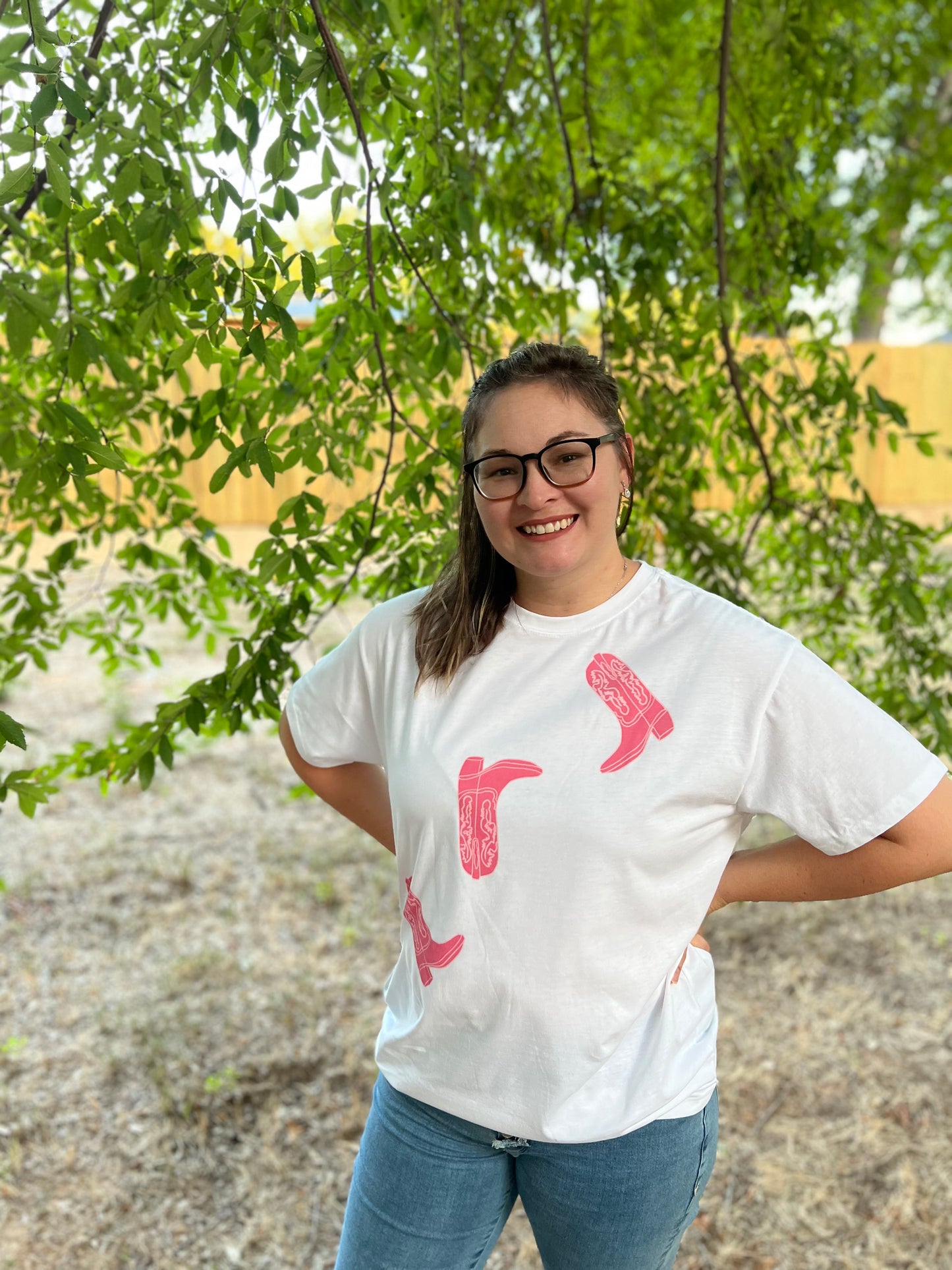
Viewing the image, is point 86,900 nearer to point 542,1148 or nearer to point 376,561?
point 376,561

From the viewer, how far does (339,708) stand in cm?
141

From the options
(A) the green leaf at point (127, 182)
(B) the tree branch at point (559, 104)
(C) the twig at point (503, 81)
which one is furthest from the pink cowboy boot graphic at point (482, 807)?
(C) the twig at point (503, 81)

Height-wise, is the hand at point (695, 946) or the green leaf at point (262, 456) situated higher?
the green leaf at point (262, 456)

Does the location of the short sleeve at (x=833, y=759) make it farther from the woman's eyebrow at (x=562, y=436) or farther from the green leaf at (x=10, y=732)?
the green leaf at (x=10, y=732)

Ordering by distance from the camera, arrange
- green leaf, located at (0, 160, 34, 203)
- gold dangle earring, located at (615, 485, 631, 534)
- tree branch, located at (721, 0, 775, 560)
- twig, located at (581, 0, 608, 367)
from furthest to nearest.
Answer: twig, located at (581, 0, 608, 367) < tree branch, located at (721, 0, 775, 560) < gold dangle earring, located at (615, 485, 631, 534) < green leaf, located at (0, 160, 34, 203)

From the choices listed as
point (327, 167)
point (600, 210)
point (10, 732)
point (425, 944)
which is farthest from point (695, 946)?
point (600, 210)

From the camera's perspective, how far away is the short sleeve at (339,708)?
54.2 inches

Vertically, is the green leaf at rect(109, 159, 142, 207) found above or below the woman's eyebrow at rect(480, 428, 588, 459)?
above

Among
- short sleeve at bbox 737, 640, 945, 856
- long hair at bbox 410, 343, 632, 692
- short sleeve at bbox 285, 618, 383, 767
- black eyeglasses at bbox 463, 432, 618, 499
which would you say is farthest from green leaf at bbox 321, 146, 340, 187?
short sleeve at bbox 737, 640, 945, 856

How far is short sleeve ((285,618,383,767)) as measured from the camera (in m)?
1.38

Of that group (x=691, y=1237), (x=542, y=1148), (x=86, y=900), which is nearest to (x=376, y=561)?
(x=542, y=1148)

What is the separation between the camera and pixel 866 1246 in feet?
7.51

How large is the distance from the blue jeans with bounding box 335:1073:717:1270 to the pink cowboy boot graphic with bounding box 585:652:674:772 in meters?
0.43

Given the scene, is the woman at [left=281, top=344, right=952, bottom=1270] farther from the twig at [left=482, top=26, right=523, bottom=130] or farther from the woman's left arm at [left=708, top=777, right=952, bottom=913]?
the twig at [left=482, top=26, right=523, bottom=130]
